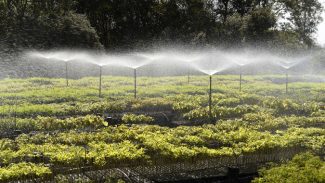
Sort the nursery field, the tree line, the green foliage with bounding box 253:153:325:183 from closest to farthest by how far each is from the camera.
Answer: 1. the green foliage with bounding box 253:153:325:183
2. the nursery field
3. the tree line

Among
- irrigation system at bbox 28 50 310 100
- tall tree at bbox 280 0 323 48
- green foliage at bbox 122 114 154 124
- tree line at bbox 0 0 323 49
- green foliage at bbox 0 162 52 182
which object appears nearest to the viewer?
green foliage at bbox 0 162 52 182

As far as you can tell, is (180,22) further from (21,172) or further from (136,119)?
(21,172)

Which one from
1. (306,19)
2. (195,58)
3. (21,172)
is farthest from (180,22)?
(21,172)

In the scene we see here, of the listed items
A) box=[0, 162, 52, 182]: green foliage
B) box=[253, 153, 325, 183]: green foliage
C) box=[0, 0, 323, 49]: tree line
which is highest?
box=[0, 0, 323, 49]: tree line

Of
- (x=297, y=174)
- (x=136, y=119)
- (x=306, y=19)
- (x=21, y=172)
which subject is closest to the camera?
(x=297, y=174)

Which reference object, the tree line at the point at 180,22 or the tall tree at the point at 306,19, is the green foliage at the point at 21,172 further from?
the tall tree at the point at 306,19

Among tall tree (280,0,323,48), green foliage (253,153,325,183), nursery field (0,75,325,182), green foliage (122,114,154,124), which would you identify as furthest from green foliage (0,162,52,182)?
tall tree (280,0,323,48)

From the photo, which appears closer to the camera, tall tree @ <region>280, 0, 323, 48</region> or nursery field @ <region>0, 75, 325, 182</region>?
nursery field @ <region>0, 75, 325, 182</region>

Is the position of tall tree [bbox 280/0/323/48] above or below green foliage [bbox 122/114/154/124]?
above

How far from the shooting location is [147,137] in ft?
51.5

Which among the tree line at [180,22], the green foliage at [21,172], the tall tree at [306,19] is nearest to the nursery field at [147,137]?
the green foliage at [21,172]

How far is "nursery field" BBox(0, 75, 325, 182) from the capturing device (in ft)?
41.0

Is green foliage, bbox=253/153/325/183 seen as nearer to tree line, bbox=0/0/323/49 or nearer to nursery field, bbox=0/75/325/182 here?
nursery field, bbox=0/75/325/182

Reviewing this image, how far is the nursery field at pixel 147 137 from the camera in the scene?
12500mm
